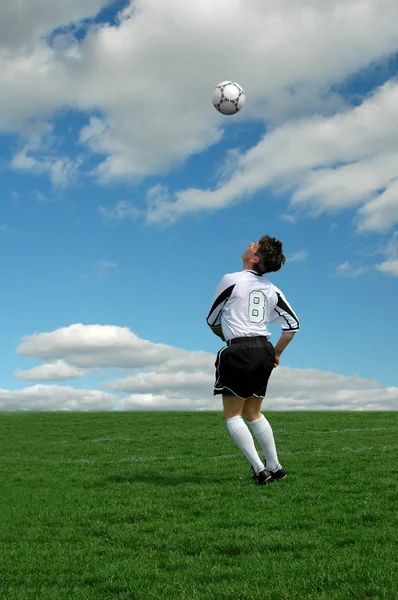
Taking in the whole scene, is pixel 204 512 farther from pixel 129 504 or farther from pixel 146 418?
pixel 146 418

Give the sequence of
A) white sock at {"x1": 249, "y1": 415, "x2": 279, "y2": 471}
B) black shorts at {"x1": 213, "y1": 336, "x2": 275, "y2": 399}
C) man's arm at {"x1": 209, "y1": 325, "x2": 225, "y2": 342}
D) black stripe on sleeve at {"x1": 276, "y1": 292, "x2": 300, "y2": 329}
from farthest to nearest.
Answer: black stripe on sleeve at {"x1": 276, "y1": 292, "x2": 300, "y2": 329}, man's arm at {"x1": 209, "y1": 325, "x2": 225, "y2": 342}, white sock at {"x1": 249, "y1": 415, "x2": 279, "y2": 471}, black shorts at {"x1": 213, "y1": 336, "x2": 275, "y2": 399}

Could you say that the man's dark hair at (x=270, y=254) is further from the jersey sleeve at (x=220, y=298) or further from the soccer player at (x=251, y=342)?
the jersey sleeve at (x=220, y=298)

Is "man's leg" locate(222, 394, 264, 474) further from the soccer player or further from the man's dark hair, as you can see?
the man's dark hair

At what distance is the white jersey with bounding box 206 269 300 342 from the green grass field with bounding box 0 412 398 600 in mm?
2529

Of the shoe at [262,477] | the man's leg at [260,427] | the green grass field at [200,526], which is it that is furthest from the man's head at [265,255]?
the green grass field at [200,526]

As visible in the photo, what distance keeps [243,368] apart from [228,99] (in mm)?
8463

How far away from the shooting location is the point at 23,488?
12.0 meters

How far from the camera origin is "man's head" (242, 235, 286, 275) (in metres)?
10.5

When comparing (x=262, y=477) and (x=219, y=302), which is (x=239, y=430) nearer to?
(x=262, y=477)

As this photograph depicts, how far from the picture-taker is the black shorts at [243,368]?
10.0m

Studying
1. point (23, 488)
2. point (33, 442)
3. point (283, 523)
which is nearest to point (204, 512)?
point (283, 523)

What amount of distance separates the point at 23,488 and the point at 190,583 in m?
7.19

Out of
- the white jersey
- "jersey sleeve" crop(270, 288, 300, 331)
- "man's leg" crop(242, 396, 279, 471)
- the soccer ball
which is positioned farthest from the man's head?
the soccer ball

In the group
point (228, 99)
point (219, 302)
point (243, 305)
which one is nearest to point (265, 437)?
point (243, 305)
